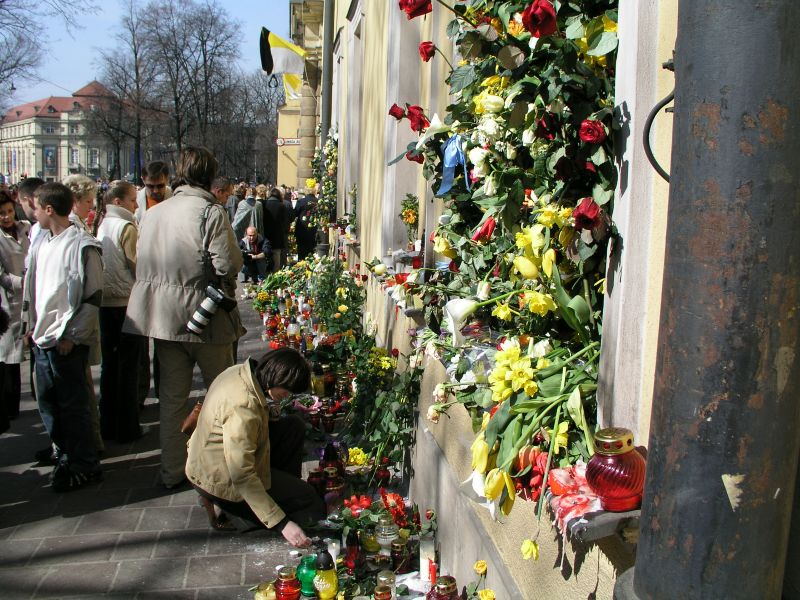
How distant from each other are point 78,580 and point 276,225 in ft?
40.1

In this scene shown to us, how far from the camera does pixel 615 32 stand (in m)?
2.35

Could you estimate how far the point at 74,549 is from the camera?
14.3 feet

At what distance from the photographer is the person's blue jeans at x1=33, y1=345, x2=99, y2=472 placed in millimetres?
5004

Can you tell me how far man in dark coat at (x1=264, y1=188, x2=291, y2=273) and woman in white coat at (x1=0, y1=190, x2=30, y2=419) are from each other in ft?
30.5

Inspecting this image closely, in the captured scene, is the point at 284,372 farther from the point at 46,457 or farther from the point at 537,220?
the point at 46,457

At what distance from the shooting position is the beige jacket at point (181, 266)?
16.3ft

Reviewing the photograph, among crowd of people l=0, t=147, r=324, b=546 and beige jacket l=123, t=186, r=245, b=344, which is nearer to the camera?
crowd of people l=0, t=147, r=324, b=546

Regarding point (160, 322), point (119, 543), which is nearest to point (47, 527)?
point (119, 543)

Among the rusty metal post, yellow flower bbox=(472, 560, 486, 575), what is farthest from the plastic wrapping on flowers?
the rusty metal post

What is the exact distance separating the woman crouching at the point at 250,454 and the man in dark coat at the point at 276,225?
1149 cm

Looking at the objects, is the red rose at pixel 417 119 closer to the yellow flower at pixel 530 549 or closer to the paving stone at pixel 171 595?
the yellow flower at pixel 530 549

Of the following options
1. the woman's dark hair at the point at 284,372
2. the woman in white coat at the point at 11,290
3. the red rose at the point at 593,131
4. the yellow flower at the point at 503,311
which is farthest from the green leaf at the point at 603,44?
the woman in white coat at the point at 11,290

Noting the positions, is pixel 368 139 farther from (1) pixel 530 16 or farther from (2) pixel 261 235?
(2) pixel 261 235

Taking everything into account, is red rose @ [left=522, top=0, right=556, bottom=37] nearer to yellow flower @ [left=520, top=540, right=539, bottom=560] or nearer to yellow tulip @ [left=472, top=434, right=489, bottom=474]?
yellow tulip @ [left=472, top=434, right=489, bottom=474]
